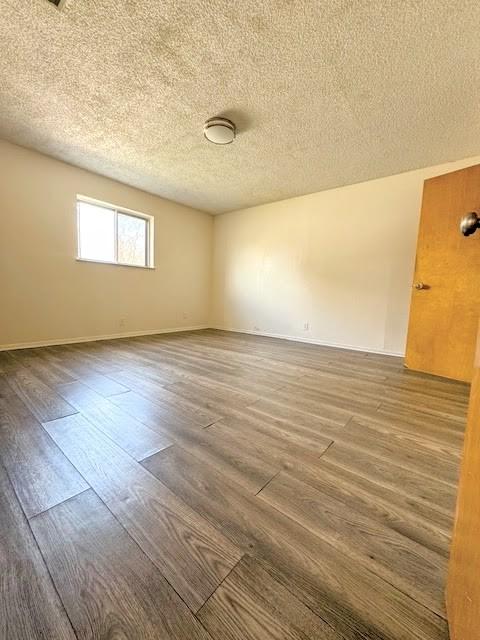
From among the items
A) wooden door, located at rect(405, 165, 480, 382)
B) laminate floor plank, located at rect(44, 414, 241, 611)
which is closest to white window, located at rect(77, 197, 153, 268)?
laminate floor plank, located at rect(44, 414, 241, 611)

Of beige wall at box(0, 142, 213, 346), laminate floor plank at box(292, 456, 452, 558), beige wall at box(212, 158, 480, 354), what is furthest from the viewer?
beige wall at box(212, 158, 480, 354)

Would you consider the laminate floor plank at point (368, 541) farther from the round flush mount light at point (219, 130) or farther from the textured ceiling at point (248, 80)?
the round flush mount light at point (219, 130)

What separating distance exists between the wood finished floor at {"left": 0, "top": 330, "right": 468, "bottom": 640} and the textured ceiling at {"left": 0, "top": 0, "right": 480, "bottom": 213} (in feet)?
7.79

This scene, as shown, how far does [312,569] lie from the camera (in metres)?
0.70

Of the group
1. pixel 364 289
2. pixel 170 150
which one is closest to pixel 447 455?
pixel 364 289

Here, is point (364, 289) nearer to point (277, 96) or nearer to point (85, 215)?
point (277, 96)

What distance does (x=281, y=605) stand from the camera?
0.62 metres

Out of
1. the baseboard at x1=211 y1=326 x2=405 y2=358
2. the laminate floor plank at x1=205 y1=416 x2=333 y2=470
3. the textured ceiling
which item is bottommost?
the laminate floor plank at x1=205 y1=416 x2=333 y2=470

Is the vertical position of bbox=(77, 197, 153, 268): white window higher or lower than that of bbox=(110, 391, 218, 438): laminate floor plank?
higher

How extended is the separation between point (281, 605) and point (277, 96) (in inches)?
113

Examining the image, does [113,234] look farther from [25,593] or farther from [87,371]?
[25,593]

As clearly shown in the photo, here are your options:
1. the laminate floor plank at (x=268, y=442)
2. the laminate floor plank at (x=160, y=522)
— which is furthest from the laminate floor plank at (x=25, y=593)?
the laminate floor plank at (x=268, y=442)

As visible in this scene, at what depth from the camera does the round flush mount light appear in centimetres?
227

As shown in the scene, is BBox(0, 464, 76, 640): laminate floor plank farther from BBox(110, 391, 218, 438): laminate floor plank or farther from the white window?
the white window
